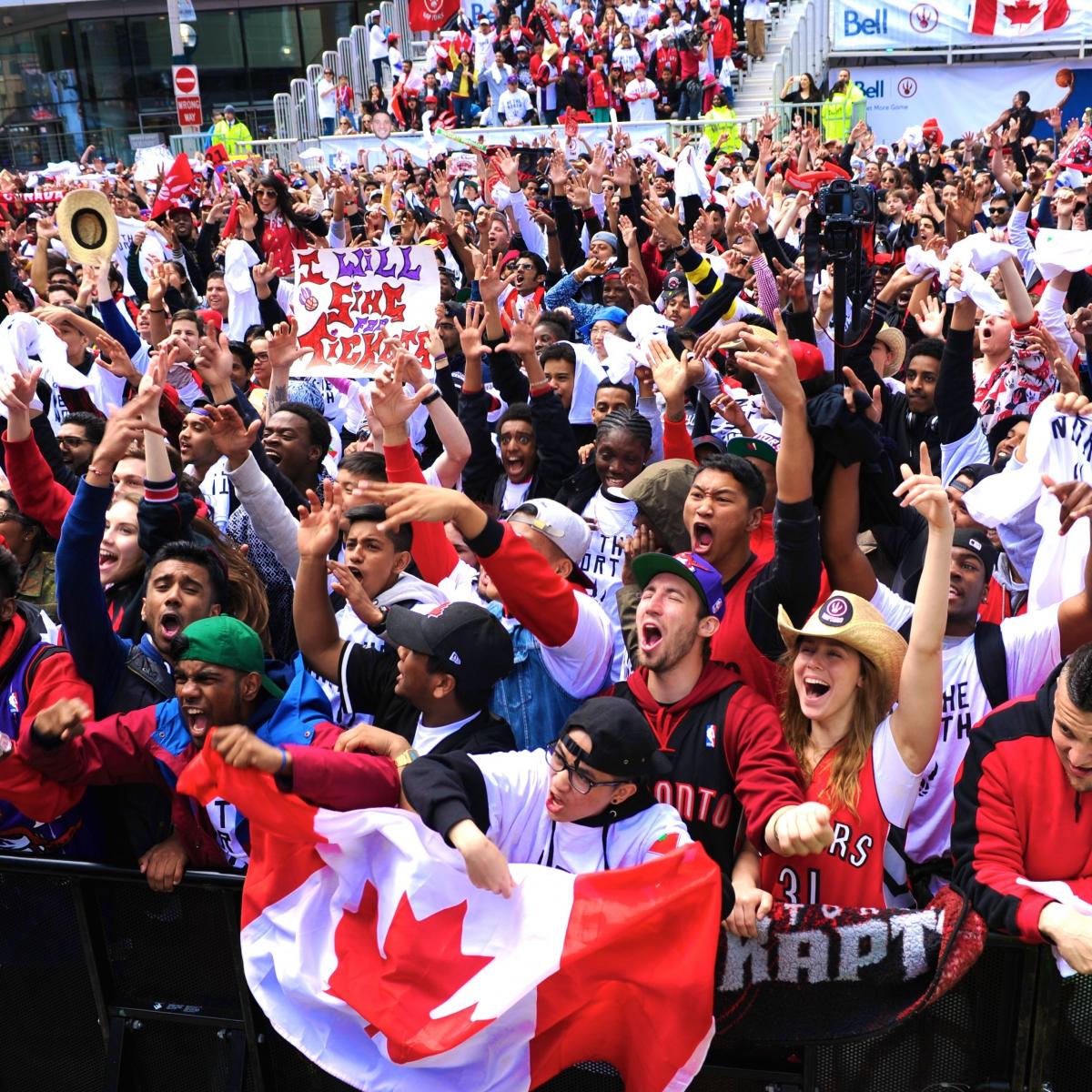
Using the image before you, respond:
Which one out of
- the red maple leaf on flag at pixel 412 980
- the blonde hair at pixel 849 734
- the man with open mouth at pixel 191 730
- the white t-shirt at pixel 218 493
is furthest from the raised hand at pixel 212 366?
the red maple leaf on flag at pixel 412 980

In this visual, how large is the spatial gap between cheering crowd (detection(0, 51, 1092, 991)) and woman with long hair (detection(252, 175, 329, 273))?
4649 millimetres

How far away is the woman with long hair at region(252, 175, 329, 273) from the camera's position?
11305mm

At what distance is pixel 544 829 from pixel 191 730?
985 mm

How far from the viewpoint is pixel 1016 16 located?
24.4 meters

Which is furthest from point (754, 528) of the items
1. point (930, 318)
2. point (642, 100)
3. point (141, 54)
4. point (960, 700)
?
Result: point (141, 54)

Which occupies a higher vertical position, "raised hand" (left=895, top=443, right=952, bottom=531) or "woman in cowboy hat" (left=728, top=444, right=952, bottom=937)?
"raised hand" (left=895, top=443, right=952, bottom=531)

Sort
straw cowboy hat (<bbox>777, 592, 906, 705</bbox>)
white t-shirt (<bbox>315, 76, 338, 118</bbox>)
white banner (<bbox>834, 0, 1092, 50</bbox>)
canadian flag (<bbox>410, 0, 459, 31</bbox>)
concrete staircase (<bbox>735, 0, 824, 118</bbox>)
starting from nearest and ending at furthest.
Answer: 1. straw cowboy hat (<bbox>777, 592, 906, 705</bbox>)
2. concrete staircase (<bbox>735, 0, 824, 118</bbox>)
3. white banner (<bbox>834, 0, 1092, 50</bbox>)
4. white t-shirt (<bbox>315, 76, 338, 118</bbox>)
5. canadian flag (<bbox>410, 0, 459, 31</bbox>)

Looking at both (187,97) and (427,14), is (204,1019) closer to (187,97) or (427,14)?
(187,97)

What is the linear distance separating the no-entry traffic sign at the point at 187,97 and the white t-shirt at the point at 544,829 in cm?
2185

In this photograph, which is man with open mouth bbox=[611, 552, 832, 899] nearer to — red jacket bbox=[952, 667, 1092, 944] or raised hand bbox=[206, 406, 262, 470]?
red jacket bbox=[952, 667, 1092, 944]

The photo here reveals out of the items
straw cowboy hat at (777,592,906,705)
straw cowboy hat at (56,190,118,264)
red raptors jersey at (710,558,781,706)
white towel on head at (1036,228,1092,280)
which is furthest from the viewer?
straw cowboy hat at (56,190,118,264)

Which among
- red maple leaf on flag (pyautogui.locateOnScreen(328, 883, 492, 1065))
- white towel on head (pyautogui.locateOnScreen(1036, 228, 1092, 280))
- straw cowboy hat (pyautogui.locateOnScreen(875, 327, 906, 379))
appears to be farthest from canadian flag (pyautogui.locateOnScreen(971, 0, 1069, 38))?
red maple leaf on flag (pyautogui.locateOnScreen(328, 883, 492, 1065))

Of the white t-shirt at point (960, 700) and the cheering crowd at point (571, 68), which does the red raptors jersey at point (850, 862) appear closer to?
the white t-shirt at point (960, 700)

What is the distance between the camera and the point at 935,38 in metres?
24.8
